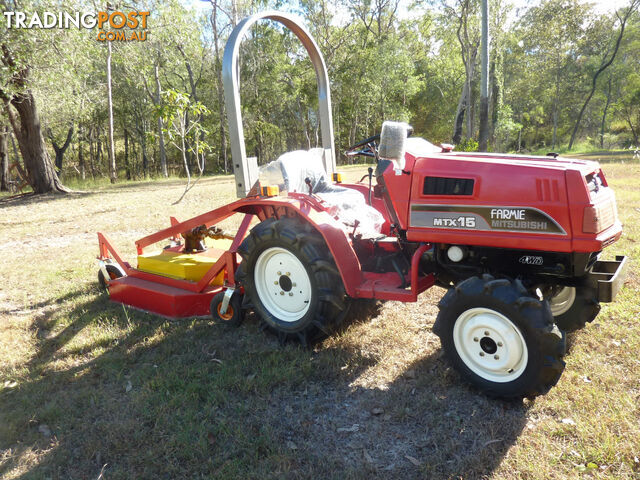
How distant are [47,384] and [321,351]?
1927 mm

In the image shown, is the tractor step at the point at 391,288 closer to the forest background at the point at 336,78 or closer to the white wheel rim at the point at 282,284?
the white wheel rim at the point at 282,284

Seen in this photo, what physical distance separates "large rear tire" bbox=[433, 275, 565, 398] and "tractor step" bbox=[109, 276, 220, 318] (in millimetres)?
2173

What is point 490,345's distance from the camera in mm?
2627

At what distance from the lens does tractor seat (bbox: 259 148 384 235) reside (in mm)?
3535

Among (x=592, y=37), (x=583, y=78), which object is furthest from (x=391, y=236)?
(x=583, y=78)

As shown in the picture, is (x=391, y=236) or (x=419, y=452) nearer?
(x=419, y=452)

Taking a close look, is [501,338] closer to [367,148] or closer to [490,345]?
[490,345]

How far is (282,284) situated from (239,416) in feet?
3.54

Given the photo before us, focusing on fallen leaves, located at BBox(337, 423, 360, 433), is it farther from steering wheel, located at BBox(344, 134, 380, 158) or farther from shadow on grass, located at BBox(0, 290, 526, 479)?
steering wheel, located at BBox(344, 134, 380, 158)

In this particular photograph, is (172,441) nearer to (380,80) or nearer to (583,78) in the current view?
(380,80)

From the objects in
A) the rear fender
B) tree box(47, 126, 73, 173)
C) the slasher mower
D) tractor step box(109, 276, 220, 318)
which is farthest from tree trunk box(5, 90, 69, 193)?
tree box(47, 126, 73, 173)

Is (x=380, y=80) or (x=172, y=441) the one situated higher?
(x=380, y=80)

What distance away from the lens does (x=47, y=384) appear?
10.3ft

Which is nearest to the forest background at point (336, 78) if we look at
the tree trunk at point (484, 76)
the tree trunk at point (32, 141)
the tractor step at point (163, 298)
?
the tree trunk at point (32, 141)
